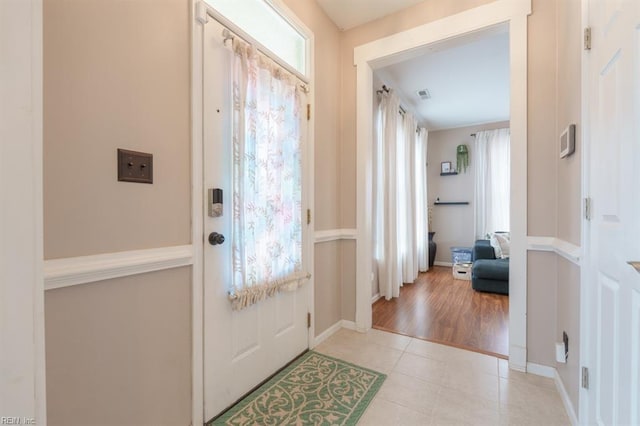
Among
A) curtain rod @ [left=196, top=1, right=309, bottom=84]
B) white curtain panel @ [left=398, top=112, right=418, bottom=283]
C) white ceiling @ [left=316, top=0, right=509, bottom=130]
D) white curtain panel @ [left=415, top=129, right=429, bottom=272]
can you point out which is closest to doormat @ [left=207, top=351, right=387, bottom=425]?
curtain rod @ [left=196, top=1, right=309, bottom=84]

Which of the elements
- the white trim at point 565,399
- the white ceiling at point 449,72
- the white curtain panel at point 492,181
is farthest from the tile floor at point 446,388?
the white curtain panel at point 492,181

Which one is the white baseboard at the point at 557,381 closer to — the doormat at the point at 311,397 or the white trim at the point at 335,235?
the doormat at the point at 311,397

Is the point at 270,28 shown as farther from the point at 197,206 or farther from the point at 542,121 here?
the point at 542,121

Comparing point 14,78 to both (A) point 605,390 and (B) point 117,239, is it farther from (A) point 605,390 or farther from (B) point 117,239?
(A) point 605,390

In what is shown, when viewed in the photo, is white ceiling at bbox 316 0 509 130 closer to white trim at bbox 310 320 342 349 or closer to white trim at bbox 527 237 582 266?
white trim at bbox 527 237 582 266

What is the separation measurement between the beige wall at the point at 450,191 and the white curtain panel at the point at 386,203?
100 inches

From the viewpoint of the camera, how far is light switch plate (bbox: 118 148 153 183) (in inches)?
42.3

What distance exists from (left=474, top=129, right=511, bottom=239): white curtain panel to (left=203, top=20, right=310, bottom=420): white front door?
4903 millimetres

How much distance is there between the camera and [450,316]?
284cm

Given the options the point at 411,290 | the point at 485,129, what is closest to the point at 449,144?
the point at 485,129

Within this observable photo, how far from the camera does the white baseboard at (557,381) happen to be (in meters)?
1.40

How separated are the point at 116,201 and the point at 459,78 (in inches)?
152

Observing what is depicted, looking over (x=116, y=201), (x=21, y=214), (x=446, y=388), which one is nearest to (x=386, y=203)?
(x=446, y=388)

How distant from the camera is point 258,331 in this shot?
5.58 ft
